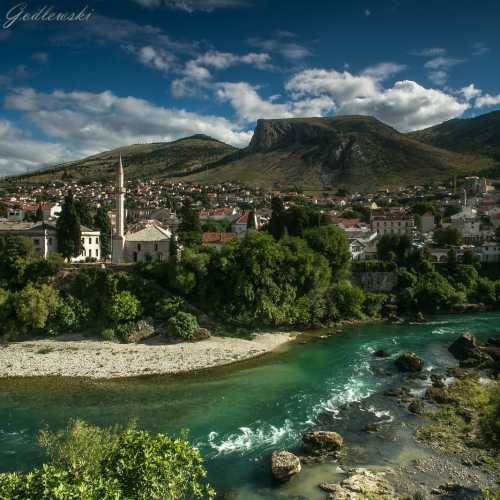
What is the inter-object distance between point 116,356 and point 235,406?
1054cm

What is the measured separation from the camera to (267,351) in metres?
30.5

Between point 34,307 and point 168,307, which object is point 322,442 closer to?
point 168,307

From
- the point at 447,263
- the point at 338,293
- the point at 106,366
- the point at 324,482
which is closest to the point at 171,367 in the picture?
the point at 106,366

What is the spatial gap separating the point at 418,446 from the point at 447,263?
37.0m

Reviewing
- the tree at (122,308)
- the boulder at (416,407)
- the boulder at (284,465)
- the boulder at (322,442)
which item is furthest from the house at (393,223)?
the boulder at (284,465)

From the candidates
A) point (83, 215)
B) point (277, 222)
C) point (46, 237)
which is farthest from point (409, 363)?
point (83, 215)

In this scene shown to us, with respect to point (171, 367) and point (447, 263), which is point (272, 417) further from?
point (447, 263)

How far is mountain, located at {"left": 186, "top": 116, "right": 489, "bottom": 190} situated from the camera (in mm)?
137625

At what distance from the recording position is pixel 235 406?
69.5 ft

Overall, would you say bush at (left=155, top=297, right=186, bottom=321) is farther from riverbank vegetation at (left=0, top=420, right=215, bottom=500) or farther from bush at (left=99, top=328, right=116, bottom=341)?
riverbank vegetation at (left=0, top=420, right=215, bottom=500)

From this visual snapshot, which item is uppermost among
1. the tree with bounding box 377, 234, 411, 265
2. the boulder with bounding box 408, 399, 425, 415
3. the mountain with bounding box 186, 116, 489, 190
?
the mountain with bounding box 186, 116, 489, 190

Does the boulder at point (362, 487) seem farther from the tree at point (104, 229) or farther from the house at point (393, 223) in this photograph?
the house at point (393, 223)

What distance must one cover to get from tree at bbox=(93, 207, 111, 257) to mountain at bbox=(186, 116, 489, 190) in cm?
9968

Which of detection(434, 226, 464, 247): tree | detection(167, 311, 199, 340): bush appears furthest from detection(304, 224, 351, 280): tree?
detection(434, 226, 464, 247): tree
